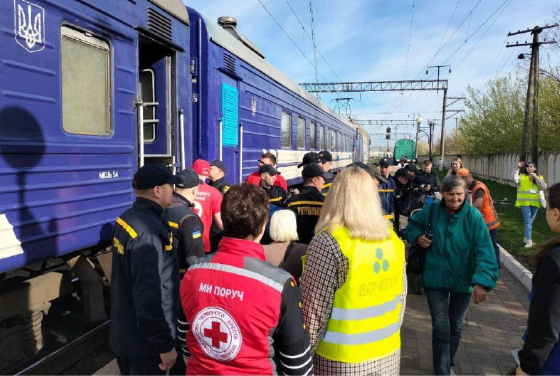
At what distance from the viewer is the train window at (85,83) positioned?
359 centimetres

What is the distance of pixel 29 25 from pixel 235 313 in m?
2.70

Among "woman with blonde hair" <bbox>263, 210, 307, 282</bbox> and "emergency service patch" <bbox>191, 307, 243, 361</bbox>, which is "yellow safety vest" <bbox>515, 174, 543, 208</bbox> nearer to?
"woman with blonde hair" <bbox>263, 210, 307, 282</bbox>

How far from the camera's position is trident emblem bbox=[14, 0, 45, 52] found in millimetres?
3074

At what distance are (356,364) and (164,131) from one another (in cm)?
395

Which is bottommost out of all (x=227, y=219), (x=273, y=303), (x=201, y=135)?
(x=273, y=303)

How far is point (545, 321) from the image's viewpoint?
6.50ft

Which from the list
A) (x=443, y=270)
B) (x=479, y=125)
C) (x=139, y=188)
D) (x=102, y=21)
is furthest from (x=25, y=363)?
(x=479, y=125)

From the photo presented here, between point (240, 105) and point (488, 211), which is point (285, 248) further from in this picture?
point (240, 105)

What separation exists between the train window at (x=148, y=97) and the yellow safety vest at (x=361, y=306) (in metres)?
3.83

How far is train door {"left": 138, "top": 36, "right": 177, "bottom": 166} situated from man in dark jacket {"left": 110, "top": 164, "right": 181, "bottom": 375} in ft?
8.69

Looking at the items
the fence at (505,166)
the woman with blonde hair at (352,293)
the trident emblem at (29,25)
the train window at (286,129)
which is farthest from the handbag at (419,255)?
the fence at (505,166)

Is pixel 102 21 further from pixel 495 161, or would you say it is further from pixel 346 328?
pixel 495 161

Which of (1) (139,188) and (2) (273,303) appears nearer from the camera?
(2) (273,303)

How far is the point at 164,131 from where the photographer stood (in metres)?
5.35
